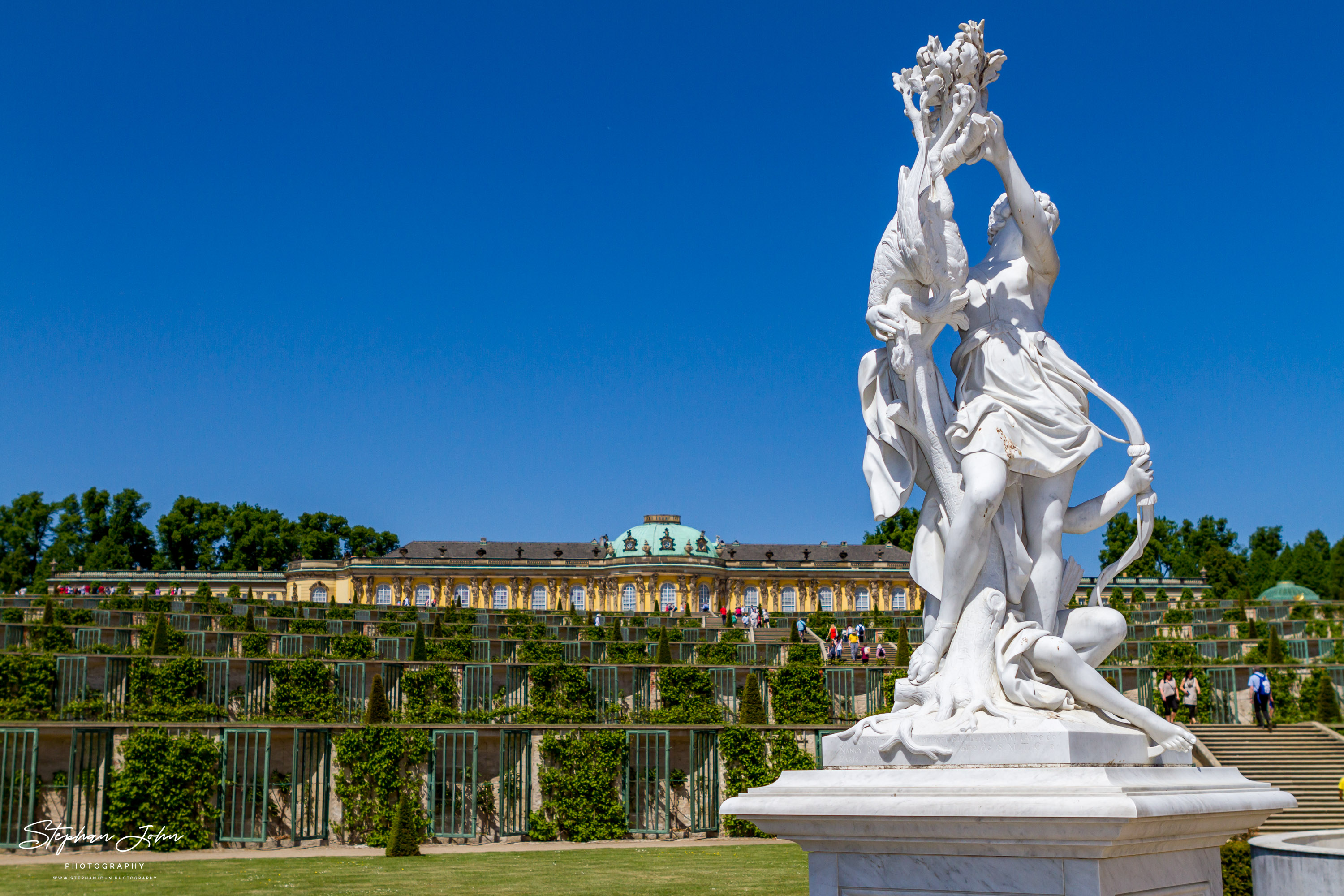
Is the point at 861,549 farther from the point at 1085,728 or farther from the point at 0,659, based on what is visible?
the point at 1085,728

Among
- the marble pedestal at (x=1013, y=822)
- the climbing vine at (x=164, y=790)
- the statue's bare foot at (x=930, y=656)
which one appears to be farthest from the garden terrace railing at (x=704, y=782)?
the marble pedestal at (x=1013, y=822)

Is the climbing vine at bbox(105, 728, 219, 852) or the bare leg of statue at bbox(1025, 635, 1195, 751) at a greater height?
the bare leg of statue at bbox(1025, 635, 1195, 751)

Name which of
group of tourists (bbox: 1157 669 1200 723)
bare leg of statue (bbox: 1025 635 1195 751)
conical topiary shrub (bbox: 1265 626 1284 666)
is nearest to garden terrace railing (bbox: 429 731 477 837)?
group of tourists (bbox: 1157 669 1200 723)

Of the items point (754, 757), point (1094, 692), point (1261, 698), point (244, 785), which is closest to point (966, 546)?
point (1094, 692)

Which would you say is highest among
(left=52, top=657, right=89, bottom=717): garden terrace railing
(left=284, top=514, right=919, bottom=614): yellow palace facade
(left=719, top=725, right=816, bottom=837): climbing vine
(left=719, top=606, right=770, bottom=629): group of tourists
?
(left=284, top=514, right=919, bottom=614): yellow palace facade

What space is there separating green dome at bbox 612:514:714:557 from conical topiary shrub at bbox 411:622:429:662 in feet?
245

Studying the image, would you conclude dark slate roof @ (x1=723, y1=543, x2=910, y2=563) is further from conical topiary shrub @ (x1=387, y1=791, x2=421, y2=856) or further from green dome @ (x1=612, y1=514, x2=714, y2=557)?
conical topiary shrub @ (x1=387, y1=791, x2=421, y2=856)

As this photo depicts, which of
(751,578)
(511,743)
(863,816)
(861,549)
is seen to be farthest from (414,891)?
(861,549)

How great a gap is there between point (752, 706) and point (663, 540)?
87100 mm

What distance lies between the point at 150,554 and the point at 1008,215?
4408 inches

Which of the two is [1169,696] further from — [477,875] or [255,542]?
[255,542]

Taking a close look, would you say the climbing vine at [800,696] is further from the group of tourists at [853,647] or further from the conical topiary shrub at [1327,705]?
the conical topiary shrub at [1327,705]

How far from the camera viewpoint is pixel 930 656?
5.94 metres

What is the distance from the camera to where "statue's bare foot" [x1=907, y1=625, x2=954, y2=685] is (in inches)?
234
